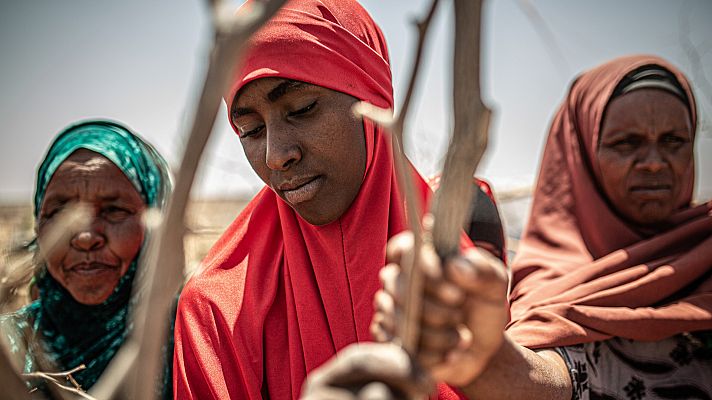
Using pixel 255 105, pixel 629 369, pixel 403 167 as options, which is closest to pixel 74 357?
pixel 255 105

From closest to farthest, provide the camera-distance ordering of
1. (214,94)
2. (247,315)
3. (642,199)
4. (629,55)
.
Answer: (214,94) → (247,315) → (642,199) → (629,55)

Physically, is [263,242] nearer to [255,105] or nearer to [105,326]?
[255,105]

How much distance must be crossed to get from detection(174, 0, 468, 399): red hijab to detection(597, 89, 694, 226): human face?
75 cm

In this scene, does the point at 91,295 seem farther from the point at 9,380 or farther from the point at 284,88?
the point at 9,380

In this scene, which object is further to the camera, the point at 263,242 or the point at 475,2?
the point at 263,242

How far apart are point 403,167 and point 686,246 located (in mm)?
1647

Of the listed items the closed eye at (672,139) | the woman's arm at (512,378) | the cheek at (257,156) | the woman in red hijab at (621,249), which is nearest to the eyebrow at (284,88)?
the cheek at (257,156)

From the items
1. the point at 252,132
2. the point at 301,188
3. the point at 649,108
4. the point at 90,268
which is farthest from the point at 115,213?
the point at 649,108

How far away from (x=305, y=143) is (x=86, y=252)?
1.13 meters

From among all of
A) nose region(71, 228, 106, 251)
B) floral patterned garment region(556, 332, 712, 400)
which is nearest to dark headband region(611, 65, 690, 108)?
floral patterned garment region(556, 332, 712, 400)

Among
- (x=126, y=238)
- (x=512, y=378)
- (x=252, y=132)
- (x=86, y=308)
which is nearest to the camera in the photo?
(x=512, y=378)

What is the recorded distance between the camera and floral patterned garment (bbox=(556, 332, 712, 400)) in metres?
1.71

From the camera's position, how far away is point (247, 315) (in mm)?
1612

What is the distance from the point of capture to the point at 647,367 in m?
1.81
